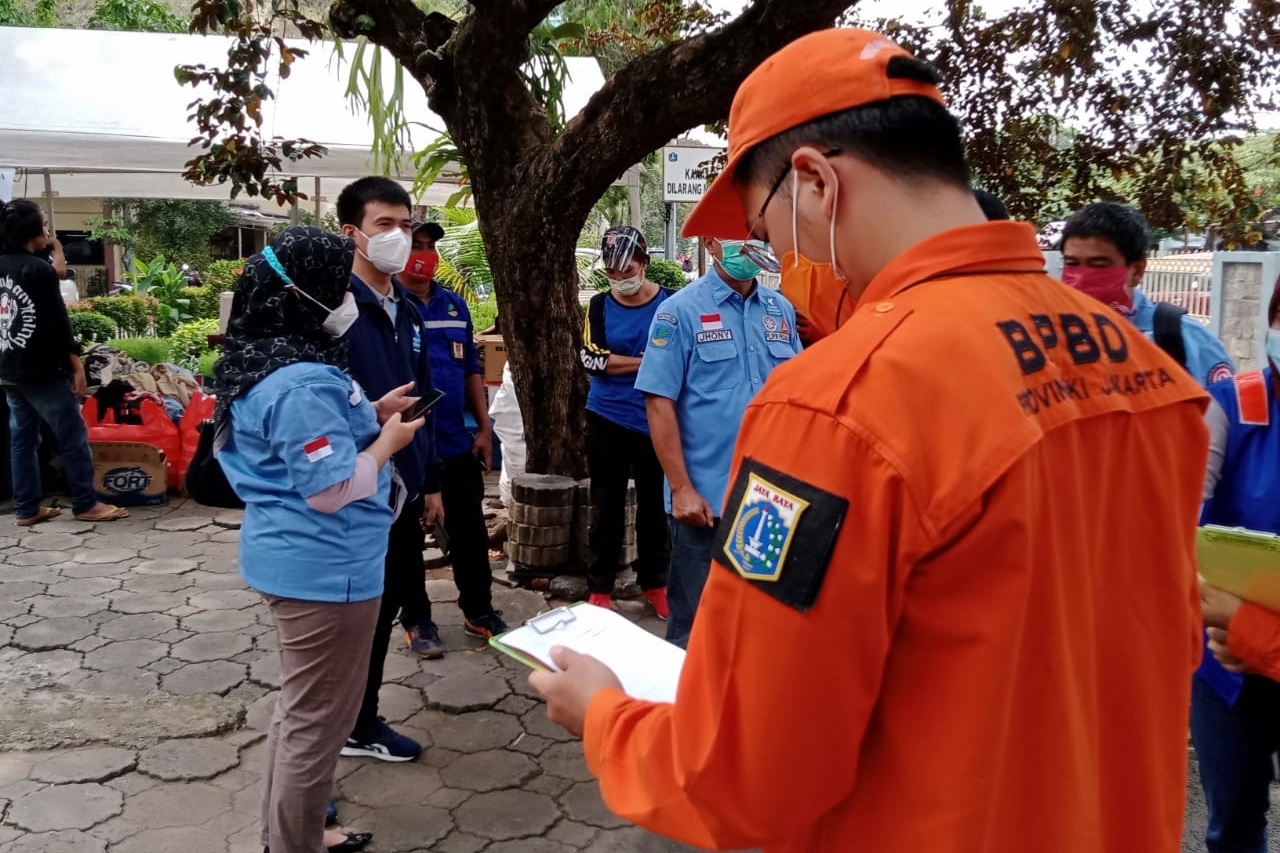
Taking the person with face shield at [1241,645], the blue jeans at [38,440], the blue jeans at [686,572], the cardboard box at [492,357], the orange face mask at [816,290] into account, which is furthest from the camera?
the cardboard box at [492,357]

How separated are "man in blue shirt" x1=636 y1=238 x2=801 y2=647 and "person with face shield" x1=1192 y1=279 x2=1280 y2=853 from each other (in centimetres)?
162

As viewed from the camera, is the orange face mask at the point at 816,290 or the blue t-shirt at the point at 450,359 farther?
the blue t-shirt at the point at 450,359

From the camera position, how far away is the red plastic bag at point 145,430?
681 cm

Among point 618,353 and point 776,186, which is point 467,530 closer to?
point 618,353

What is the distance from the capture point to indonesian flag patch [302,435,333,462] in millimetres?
2346

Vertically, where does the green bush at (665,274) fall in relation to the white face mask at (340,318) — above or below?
above

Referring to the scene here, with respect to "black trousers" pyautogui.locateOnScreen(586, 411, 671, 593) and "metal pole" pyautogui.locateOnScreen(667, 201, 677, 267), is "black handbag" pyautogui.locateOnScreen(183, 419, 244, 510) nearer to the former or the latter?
"black trousers" pyautogui.locateOnScreen(586, 411, 671, 593)

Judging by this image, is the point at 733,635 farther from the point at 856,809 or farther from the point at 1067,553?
the point at 1067,553

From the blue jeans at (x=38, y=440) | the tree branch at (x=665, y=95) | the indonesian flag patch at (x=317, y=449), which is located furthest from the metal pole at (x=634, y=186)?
the indonesian flag patch at (x=317, y=449)

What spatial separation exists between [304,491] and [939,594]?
1.81 meters

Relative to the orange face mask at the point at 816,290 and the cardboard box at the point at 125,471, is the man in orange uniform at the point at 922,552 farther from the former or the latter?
the cardboard box at the point at 125,471

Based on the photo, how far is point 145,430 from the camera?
6891 millimetres

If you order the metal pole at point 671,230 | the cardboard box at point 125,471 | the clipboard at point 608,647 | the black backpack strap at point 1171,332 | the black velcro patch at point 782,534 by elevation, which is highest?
the metal pole at point 671,230

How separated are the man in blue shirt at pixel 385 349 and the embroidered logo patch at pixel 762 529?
2439mm
